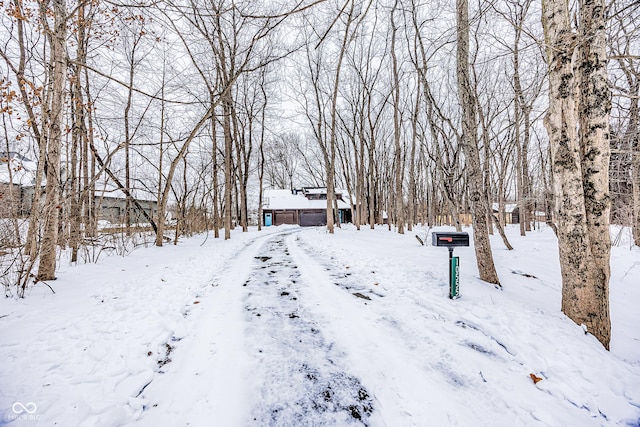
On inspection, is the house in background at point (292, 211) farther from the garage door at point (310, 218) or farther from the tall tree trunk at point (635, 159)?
the tall tree trunk at point (635, 159)

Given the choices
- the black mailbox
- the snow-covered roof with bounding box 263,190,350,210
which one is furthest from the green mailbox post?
the snow-covered roof with bounding box 263,190,350,210

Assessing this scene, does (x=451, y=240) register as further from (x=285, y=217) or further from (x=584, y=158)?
(x=285, y=217)

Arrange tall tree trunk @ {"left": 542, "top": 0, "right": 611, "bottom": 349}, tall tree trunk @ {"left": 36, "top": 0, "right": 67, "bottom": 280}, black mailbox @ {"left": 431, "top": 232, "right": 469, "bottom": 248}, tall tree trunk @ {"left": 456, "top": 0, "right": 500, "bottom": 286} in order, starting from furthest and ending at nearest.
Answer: tall tree trunk @ {"left": 456, "top": 0, "right": 500, "bottom": 286}
tall tree trunk @ {"left": 36, "top": 0, "right": 67, "bottom": 280}
black mailbox @ {"left": 431, "top": 232, "right": 469, "bottom": 248}
tall tree trunk @ {"left": 542, "top": 0, "right": 611, "bottom": 349}

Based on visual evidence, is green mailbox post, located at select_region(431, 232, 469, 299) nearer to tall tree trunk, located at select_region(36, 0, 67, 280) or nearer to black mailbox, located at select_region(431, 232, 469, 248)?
black mailbox, located at select_region(431, 232, 469, 248)

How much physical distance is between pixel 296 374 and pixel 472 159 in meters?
4.48

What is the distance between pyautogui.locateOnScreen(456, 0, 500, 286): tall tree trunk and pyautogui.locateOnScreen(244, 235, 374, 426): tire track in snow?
10.5 ft

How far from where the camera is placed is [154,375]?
6.60ft

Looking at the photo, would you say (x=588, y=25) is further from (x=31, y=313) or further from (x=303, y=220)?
(x=303, y=220)

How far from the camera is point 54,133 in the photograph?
167 inches

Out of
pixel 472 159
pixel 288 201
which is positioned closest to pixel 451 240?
pixel 472 159

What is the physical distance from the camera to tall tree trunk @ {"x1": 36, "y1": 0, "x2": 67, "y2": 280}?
163 inches

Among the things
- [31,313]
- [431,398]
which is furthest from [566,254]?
[31,313]

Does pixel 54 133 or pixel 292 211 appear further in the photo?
pixel 292 211

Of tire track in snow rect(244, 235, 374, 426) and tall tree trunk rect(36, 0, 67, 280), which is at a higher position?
tall tree trunk rect(36, 0, 67, 280)
